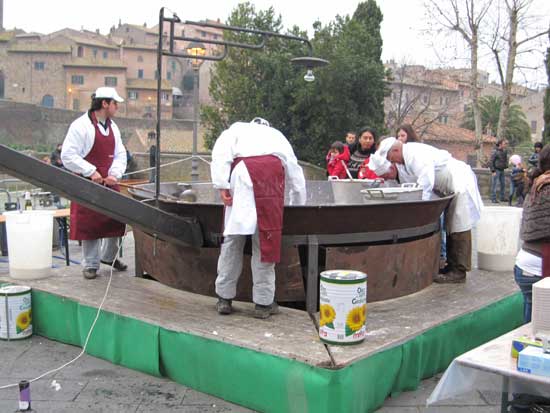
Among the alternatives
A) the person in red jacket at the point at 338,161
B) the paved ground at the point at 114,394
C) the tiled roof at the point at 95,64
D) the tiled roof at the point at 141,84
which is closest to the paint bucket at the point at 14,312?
the paved ground at the point at 114,394

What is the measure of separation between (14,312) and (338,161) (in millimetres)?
4553

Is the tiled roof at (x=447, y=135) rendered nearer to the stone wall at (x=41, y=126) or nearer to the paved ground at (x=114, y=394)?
the stone wall at (x=41, y=126)

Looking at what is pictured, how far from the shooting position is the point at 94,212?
5.37 metres

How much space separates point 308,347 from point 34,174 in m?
2.06

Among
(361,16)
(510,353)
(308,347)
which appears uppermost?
(361,16)

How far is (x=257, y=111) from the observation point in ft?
82.5

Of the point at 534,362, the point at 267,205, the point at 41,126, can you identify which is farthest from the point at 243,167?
the point at 41,126

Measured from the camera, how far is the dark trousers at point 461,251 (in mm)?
5461

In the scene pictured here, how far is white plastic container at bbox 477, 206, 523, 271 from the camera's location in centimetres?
595

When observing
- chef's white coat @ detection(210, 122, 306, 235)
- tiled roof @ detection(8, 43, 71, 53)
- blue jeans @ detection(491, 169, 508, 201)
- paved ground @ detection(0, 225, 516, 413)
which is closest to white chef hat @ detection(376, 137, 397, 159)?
chef's white coat @ detection(210, 122, 306, 235)

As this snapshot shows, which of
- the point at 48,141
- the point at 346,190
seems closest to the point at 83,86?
the point at 48,141

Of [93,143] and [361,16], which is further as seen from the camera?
[361,16]

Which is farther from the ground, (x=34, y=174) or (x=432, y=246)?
(x=34, y=174)

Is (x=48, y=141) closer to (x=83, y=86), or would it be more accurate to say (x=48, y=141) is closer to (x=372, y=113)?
(x=83, y=86)
